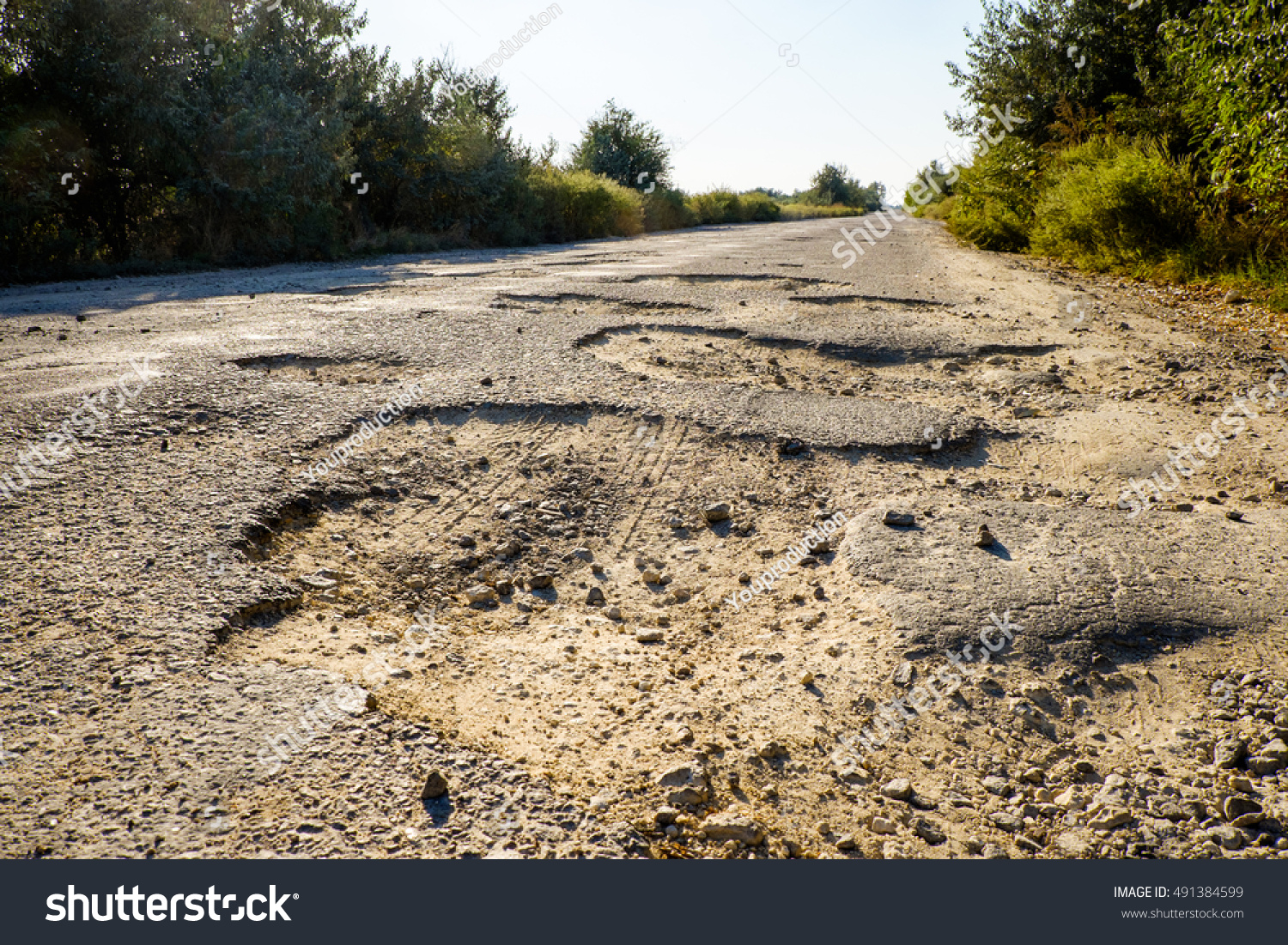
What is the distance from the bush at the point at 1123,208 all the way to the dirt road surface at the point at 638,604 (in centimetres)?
502

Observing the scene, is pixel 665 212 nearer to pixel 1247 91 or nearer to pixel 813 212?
pixel 1247 91

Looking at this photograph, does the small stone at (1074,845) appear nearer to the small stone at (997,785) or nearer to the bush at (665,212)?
the small stone at (997,785)

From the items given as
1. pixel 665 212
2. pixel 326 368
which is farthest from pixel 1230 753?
pixel 665 212

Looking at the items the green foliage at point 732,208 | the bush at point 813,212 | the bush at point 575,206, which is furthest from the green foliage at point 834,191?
the bush at point 575,206

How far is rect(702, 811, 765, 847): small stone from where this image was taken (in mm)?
1505

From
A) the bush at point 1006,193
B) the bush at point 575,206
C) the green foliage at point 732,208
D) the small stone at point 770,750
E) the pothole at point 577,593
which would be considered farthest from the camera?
the green foliage at point 732,208

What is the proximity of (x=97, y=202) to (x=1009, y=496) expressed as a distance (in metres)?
13.3

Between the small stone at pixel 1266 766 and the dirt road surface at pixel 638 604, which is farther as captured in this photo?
the small stone at pixel 1266 766

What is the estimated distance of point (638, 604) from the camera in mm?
2523

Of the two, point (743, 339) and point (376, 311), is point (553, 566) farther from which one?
point (376, 311)

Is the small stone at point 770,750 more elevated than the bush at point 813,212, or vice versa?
the bush at point 813,212

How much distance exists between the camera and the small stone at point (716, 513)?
9.90ft

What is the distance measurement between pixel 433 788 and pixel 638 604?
110cm

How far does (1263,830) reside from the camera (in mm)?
1550
